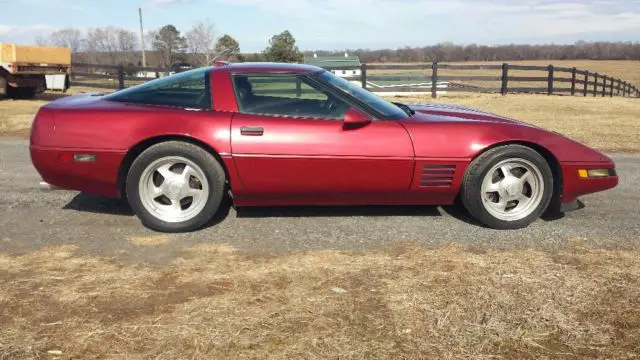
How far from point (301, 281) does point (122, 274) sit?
1.06 metres

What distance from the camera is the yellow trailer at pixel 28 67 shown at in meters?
14.0

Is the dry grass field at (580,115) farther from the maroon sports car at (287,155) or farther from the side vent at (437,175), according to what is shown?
the side vent at (437,175)

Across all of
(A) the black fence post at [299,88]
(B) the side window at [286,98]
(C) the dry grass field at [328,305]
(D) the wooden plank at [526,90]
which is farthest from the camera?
(D) the wooden plank at [526,90]

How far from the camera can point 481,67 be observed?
19219mm

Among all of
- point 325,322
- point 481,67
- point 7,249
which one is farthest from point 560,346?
point 481,67

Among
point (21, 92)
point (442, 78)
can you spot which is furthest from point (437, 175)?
point (21, 92)

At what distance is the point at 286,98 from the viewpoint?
380cm

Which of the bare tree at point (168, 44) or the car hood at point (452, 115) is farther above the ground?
the bare tree at point (168, 44)

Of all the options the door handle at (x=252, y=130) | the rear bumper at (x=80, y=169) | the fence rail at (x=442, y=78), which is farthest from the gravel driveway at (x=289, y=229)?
the fence rail at (x=442, y=78)

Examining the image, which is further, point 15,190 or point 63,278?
point 15,190

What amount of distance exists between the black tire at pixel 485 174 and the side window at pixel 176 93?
1.99m

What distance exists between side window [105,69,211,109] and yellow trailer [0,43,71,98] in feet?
41.1

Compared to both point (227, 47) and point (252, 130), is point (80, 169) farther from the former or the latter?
point (227, 47)

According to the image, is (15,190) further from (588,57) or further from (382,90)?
(588,57)
